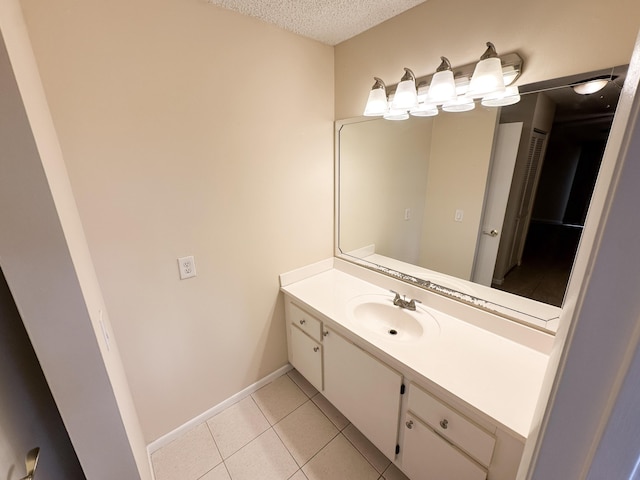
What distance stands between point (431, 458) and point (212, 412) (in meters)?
1.34

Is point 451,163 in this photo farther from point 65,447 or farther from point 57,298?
point 65,447

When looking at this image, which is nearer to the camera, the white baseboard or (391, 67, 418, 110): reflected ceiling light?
(391, 67, 418, 110): reflected ceiling light

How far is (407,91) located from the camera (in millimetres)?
1285

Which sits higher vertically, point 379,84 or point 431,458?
point 379,84

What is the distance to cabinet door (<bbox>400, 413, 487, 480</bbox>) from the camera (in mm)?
962

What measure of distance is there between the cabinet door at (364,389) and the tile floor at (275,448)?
195mm

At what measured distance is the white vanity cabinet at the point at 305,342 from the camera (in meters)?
1.59

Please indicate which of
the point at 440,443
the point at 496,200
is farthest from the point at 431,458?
the point at 496,200

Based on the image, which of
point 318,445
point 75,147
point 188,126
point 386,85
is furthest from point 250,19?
point 318,445

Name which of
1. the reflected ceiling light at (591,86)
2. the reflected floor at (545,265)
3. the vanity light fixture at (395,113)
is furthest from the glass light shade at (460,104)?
the reflected floor at (545,265)

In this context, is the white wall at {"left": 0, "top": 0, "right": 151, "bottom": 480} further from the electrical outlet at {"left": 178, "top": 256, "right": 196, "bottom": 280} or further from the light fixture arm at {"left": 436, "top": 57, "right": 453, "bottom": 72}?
the light fixture arm at {"left": 436, "top": 57, "right": 453, "bottom": 72}

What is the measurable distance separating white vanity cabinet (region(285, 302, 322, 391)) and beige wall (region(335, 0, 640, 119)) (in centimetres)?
147

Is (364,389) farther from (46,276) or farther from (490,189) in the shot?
(46,276)

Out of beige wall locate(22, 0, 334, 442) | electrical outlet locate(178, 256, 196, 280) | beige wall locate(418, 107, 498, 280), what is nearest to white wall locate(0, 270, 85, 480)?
beige wall locate(22, 0, 334, 442)
